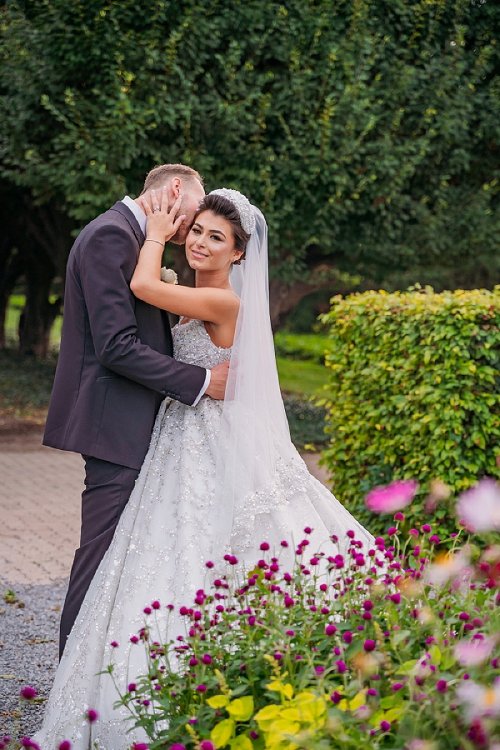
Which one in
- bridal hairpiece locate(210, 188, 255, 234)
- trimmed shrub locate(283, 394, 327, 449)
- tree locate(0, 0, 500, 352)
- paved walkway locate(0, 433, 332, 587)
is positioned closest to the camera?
bridal hairpiece locate(210, 188, 255, 234)

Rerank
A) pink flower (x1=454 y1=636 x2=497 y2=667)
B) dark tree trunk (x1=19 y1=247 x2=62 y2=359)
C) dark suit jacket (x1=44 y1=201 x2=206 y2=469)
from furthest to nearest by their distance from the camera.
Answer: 1. dark tree trunk (x1=19 y1=247 x2=62 y2=359)
2. dark suit jacket (x1=44 y1=201 x2=206 y2=469)
3. pink flower (x1=454 y1=636 x2=497 y2=667)

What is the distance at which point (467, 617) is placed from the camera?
6.87ft

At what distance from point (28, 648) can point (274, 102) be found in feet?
25.6

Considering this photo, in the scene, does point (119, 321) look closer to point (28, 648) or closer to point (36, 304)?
point (28, 648)

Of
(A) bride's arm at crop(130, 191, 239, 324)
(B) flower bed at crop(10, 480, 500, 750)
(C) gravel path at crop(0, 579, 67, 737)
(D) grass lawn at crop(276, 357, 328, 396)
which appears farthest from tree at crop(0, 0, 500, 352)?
(B) flower bed at crop(10, 480, 500, 750)

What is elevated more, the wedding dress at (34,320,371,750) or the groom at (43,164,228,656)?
the groom at (43,164,228,656)

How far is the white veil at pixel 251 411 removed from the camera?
3227 millimetres

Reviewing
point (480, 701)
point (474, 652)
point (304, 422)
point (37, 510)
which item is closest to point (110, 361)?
point (474, 652)

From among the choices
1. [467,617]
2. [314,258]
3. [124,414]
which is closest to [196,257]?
[124,414]

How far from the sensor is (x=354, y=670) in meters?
2.00

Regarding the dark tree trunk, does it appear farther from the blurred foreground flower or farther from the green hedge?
the blurred foreground flower

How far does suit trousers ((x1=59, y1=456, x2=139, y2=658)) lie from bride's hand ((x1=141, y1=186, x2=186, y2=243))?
95cm

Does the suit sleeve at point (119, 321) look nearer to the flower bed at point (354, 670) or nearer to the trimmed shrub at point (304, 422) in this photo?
the flower bed at point (354, 670)

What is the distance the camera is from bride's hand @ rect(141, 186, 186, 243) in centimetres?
335
